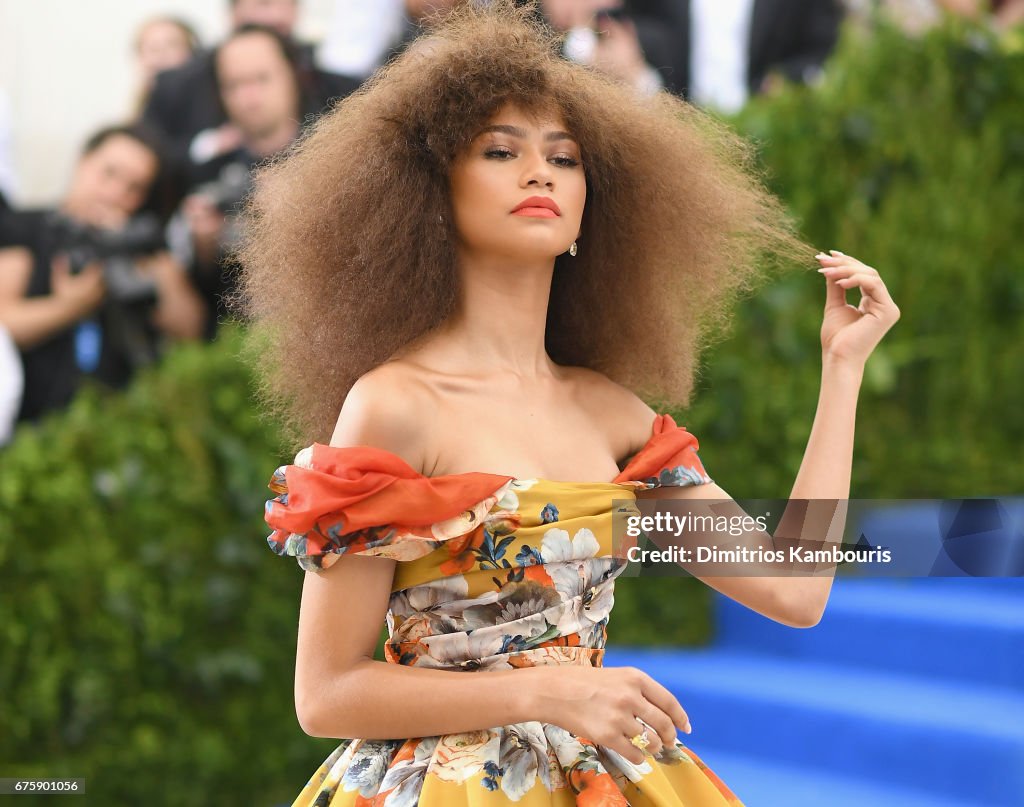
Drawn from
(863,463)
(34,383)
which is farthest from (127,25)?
(863,463)

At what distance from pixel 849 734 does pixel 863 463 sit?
4.00ft

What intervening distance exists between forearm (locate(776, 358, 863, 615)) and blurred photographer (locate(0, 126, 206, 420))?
3.09 metres

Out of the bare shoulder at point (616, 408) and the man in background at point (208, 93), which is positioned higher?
the man in background at point (208, 93)

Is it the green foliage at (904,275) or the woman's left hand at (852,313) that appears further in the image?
the green foliage at (904,275)

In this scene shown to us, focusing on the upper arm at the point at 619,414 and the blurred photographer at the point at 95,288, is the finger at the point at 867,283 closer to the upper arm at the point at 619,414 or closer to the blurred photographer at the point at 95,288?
the upper arm at the point at 619,414

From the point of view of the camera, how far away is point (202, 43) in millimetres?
5090

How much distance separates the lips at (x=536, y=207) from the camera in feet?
5.27

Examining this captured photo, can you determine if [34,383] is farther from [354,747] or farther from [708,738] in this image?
[354,747]

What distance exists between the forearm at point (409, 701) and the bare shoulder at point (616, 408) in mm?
400

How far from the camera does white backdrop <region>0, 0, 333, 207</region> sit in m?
5.13

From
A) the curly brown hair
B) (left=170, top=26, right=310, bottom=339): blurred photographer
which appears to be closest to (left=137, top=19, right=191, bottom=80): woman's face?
(left=170, top=26, right=310, bottom=339): blurred photographer

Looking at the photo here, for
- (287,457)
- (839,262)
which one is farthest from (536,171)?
(287,457)

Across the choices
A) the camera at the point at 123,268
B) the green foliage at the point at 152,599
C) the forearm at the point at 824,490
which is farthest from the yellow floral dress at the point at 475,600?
the camera at the point at 123,268

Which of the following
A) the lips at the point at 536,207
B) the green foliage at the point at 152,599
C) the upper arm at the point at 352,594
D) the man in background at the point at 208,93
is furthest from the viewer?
the man in background at the point at 208,93
